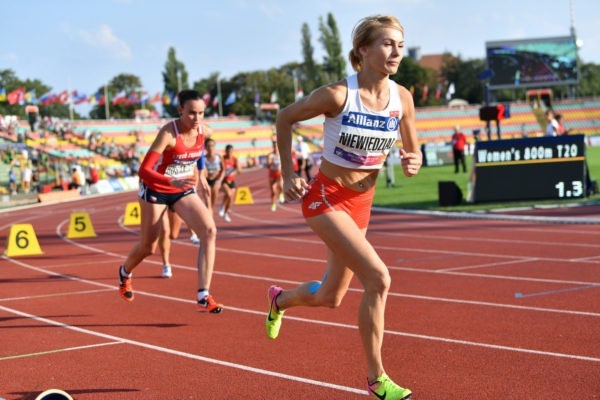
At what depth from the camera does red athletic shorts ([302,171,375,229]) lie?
4715mm

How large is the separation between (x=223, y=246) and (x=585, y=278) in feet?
22.4

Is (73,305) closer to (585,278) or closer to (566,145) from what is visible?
(585,278)

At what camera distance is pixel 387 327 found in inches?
267

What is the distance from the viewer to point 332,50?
104 metres

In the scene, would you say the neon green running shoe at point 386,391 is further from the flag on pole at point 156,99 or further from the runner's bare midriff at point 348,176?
the flag on pole at point 156,99

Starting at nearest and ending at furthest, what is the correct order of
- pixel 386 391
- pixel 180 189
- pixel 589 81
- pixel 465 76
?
pixel 386 391 < pixel 180 189 < pixel 465 76 < pixel 589 81

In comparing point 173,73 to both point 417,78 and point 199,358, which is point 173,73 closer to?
point 417,78

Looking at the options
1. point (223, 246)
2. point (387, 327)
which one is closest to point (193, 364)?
point (387, 327)

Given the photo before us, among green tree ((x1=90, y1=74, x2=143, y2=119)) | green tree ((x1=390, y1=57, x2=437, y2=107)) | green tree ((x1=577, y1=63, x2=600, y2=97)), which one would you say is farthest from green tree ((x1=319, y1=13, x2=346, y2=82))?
green tree ((x1=577, y1=63, x2=600, y2=97))

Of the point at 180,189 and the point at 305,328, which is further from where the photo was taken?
the point at 180,189

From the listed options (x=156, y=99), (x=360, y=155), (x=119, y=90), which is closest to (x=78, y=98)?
(x=156, y=99)

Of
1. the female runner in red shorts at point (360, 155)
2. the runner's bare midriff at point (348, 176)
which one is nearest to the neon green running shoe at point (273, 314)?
the female runner in red shorts at point (360, 155)

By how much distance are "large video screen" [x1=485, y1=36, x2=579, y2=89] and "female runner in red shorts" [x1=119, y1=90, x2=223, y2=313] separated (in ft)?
235

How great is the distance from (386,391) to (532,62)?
256 ft
